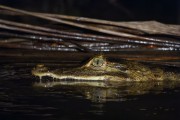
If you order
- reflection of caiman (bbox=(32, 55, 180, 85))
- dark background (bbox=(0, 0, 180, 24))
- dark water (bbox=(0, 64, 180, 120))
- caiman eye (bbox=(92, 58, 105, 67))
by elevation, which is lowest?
dark water (bbox=(0, 64, 180, 120))

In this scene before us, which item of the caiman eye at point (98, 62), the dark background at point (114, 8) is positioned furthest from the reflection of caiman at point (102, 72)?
the dark background at point (114, 8)

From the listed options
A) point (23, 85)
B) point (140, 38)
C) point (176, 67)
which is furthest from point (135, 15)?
point (23, 85)

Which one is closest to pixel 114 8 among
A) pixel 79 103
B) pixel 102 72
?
pixel 102 72

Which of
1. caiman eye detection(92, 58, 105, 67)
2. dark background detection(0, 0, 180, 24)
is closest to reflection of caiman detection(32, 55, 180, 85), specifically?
caiman eye detection(92, 58, 105, 67)

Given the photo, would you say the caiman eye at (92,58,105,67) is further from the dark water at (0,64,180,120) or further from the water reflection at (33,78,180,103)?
the dark water at (0,64,180,120)

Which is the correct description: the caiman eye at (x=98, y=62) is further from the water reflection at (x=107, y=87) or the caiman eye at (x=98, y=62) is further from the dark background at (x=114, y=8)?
the dark background at (x=114, y=8)
